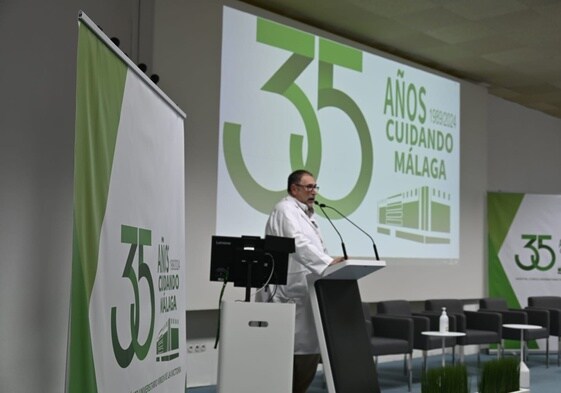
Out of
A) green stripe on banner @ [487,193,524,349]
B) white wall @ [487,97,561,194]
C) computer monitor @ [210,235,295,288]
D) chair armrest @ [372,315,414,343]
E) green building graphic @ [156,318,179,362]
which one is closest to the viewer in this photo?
green building graphic @ [156,318,179,362]

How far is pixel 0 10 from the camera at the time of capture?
16.1 feet

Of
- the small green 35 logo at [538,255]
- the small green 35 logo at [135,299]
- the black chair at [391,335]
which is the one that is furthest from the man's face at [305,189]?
the small green 35 logo at [538,255]

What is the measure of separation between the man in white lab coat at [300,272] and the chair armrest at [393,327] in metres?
2.21

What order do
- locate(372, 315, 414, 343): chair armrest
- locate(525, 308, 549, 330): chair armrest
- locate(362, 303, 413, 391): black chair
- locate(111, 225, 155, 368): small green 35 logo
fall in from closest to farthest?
locate(111, 225, 155, 368): small green 35 logo
locate(362, 303, 413, 391): black chair
locate(372, 315, 414, 343): chair armrest
locate(525, 308, 549, 330): chair armrest

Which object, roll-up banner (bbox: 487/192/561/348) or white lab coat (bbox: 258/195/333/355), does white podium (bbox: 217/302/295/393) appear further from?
roll-up banner (bbox: 487/192/561/348)

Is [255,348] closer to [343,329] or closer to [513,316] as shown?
[343,329]

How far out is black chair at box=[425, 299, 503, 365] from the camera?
25.1ft

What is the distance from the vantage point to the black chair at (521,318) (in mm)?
8312

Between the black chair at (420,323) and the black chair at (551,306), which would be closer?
the black chair at (420,323)

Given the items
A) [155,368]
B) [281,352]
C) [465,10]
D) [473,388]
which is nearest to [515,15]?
[465,10]

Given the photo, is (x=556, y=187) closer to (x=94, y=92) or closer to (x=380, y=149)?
(x=380, y=149)

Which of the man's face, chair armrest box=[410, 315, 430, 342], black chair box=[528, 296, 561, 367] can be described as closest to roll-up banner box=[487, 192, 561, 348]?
black chair box=[528, 296, 561, 367]

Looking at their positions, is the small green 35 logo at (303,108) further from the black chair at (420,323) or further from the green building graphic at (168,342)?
the green building graphic at (168,342)

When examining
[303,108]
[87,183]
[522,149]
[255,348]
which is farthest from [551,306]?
[87,183]
